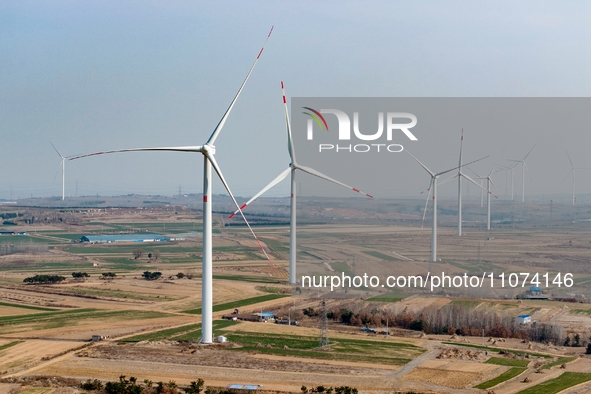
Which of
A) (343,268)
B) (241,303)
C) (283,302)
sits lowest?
(241,303)

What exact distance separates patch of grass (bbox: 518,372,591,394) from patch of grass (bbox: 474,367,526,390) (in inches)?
64.9

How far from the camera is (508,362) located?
44.8 m

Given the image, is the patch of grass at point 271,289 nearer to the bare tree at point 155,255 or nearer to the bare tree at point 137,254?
the bare tree at point 155,255

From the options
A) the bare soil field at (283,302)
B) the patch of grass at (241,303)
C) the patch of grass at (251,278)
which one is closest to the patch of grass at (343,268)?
the bare soil field at (283,302)

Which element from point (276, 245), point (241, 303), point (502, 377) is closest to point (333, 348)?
point (502, 377)

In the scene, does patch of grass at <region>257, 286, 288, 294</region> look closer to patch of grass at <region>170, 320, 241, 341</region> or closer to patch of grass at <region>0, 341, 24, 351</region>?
patch of grass at <region>170, 320, 241, 341</region>

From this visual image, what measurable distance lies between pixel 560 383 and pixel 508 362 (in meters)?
4.84

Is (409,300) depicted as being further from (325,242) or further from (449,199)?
(449,199)

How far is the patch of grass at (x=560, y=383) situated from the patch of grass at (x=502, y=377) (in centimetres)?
165

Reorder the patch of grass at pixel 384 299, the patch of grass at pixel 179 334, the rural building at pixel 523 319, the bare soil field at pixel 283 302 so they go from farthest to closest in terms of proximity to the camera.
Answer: the patch of grass at pixel 384 299 < the rural building at pixel 523 319 < the patch of grass at pixel 179 334 < the bare soil field at pixel 283 302

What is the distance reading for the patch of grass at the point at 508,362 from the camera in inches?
1740

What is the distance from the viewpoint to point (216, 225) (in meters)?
174

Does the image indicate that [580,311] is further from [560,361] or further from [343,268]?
[343,268]

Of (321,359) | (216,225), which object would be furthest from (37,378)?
(216,225)
